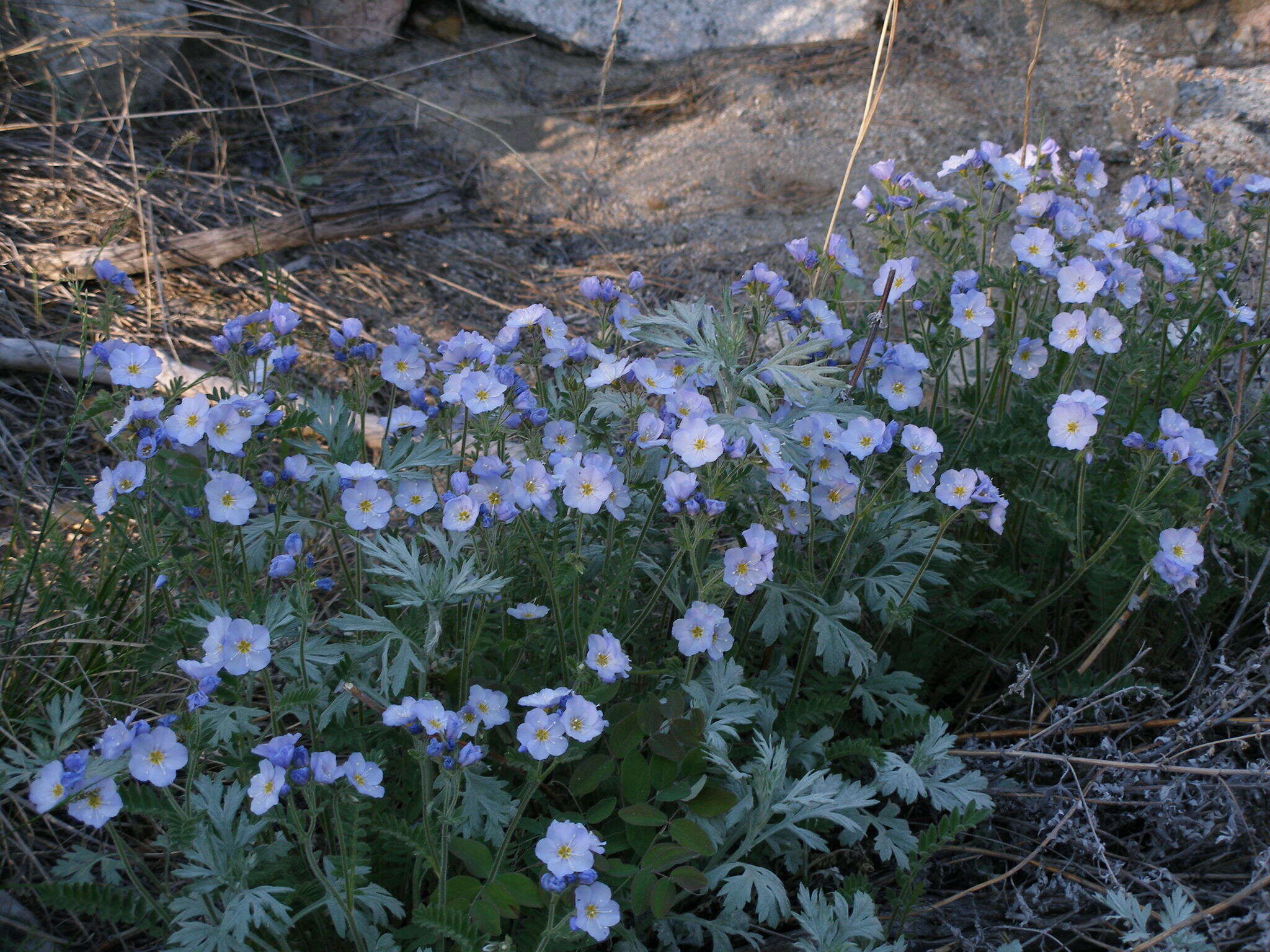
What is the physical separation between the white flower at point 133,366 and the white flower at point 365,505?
1.52 ft

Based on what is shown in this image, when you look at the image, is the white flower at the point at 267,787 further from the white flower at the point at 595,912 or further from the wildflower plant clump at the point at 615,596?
the white flower at the point at 595,912

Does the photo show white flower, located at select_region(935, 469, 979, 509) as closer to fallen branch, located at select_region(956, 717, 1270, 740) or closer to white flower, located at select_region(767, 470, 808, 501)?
white flower, located at select_region(767, 470, 808, 501)

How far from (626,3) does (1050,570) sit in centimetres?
448

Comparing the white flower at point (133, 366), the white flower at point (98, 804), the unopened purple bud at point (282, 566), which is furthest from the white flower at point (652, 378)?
the white flower at point (98, 804)

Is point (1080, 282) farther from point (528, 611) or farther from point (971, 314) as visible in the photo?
point (528, 611)

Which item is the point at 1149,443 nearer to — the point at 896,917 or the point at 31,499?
the point at 896,917

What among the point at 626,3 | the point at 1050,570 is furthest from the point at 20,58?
the point at 1050,570

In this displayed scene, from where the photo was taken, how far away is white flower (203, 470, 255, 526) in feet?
5.66

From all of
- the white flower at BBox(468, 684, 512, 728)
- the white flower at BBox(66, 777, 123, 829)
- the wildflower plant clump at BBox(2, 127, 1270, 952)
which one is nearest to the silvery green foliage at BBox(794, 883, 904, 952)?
the wildflower plant clump at BBox(2, 127, 1270, 952)

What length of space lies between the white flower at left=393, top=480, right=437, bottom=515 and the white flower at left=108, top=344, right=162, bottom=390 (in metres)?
0.54

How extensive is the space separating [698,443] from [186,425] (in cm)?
92

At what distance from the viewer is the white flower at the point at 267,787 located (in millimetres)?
1459

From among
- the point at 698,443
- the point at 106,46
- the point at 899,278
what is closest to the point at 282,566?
the point at 698,443

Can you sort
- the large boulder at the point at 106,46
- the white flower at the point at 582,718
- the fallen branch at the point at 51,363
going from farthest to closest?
1. the large boulder at the point at 106,46
2. the fallen branch at the point at 51,363
3. the white flower at the point at 582,718
